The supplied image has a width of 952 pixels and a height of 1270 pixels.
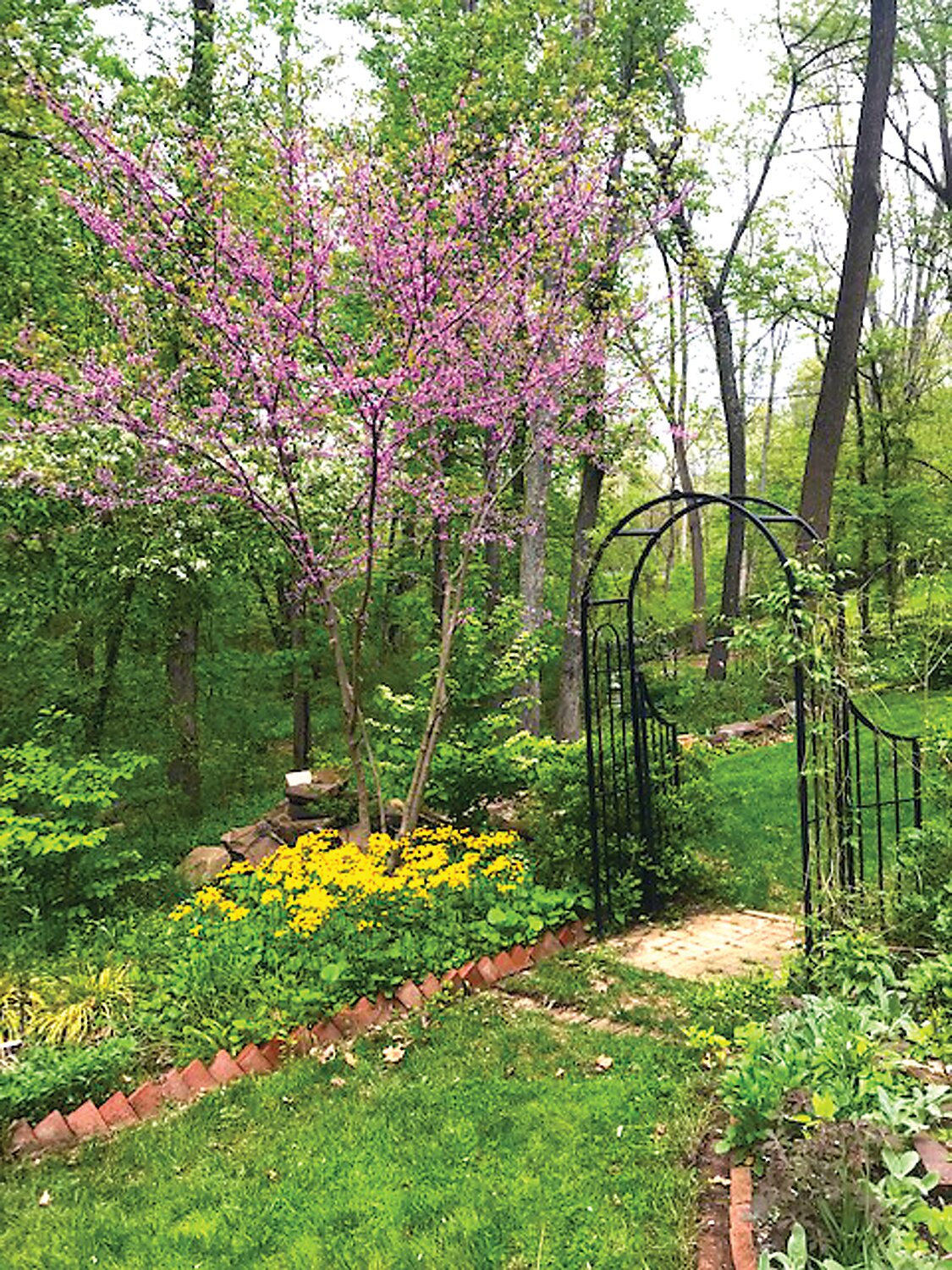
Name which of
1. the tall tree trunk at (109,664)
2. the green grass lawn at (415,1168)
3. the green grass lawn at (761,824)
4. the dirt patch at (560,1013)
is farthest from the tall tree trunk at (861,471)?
the green grass lawn at (415,1168)

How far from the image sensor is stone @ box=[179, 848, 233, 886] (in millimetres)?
6805

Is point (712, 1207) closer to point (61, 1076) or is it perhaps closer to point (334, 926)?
point (334, 926)

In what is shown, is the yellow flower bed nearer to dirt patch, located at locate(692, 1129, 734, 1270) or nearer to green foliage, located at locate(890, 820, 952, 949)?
green foliage, located at locate(890, 820, 952, 949)

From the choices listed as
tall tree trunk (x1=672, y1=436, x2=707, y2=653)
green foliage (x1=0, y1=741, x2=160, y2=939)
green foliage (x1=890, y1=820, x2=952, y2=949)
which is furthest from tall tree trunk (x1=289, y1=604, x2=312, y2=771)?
tall tree trunk (x1=672, y1=436, x2=707, y2=653)

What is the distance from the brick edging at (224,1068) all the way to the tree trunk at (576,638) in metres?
6.57

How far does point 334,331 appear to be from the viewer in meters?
5.49

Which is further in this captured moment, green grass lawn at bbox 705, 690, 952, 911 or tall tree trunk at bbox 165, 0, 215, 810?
tall tree trunk at bbox 165, 0, 215, 810

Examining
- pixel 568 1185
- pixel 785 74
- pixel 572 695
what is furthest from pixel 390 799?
pixel 785 74

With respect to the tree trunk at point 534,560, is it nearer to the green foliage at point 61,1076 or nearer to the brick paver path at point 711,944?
the brick paver path at point 711,944

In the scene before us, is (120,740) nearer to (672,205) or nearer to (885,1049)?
(672,205)

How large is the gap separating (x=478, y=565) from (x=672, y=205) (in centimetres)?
335

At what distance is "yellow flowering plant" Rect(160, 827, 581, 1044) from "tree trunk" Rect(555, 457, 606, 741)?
233 inches

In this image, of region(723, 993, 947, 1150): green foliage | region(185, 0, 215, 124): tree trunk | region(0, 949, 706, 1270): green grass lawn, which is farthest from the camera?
region(185, 0, 215, 124): tree trunk

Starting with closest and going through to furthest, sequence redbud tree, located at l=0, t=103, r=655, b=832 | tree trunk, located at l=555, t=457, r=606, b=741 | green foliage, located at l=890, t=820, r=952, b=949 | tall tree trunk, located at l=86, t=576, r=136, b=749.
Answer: green foliage, located at l=890, t=820, r=952, b=949 < redbud tree, located at l=0, t=103, r=655, b=832 < tall tree trunk, located at l=86, t=576, r=136, b=749 < tree trunk, located at l=555, t=457, r=606, b=741
